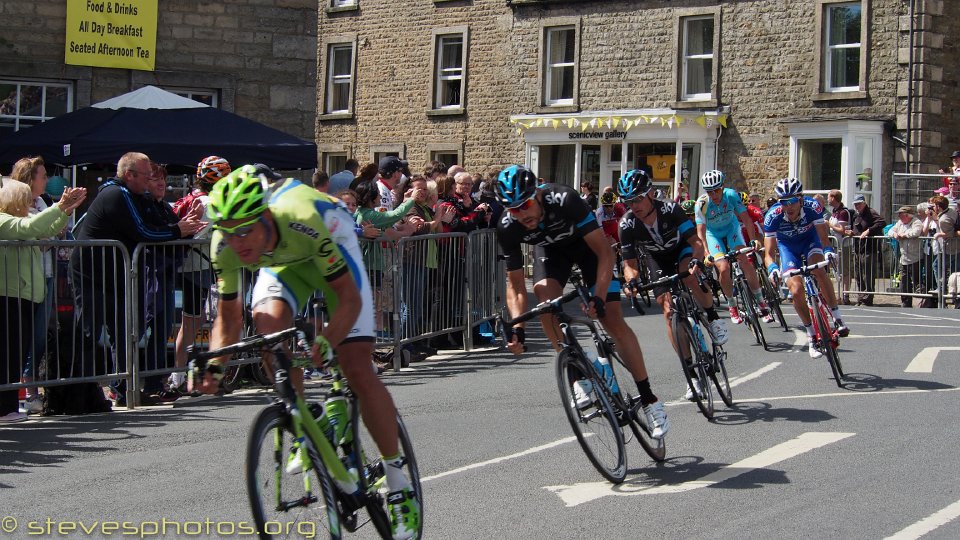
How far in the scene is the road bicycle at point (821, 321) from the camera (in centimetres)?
1191

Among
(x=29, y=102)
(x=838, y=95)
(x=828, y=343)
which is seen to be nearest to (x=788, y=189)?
(x=828, y=343)

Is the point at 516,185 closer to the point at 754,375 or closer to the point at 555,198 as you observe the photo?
the point at 555,198

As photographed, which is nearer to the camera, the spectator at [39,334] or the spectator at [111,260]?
the spectator at [39,334]

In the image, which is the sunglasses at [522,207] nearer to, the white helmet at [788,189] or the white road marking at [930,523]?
the white road marking at [930,523]

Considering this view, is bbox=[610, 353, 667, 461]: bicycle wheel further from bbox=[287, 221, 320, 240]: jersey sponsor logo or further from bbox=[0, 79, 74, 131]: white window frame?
bbox=[0, 79, 74, 131]: white window frame

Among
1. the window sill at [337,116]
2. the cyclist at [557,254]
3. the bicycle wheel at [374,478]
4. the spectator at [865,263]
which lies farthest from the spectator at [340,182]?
the window sill at [337,116]

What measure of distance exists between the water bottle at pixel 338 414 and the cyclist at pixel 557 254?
6.54 ft

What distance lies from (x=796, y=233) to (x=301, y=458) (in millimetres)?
8512

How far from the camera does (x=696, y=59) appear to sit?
33.9 metres

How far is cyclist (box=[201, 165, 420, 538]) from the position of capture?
5.58 metres

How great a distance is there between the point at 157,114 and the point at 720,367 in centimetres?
796

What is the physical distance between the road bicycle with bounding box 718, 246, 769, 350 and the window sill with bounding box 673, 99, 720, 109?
58.5ft

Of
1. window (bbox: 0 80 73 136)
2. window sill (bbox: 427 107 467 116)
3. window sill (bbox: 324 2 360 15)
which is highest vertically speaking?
window sill (bbox: 324 2 360 15)

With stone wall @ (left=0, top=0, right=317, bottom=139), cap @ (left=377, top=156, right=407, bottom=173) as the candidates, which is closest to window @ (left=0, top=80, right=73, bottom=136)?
stone wall @ (left=0, top=0, right=317, bottom=139)
